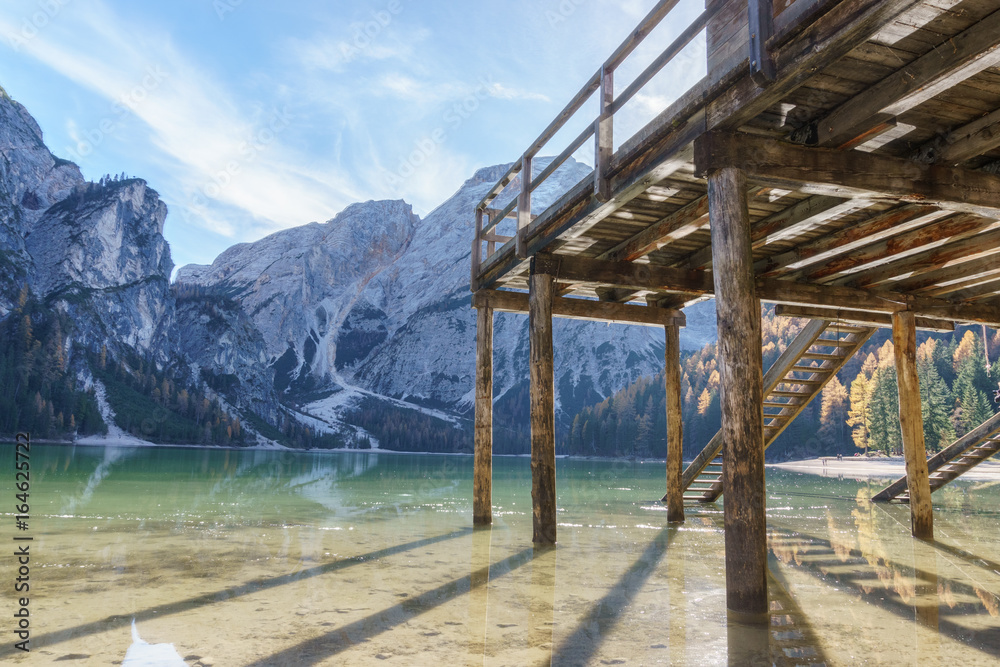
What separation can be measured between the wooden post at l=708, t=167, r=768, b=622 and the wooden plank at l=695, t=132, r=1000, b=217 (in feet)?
2.89

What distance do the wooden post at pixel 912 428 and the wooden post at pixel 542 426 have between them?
5.98 meters

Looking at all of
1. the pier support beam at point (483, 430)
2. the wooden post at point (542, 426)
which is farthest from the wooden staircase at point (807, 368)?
the wooden post at point (542, 426)

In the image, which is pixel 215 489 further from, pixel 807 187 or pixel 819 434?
pixel 819 434

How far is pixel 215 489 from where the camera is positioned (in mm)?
23062

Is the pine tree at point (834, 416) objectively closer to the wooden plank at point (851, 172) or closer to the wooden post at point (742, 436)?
the wooden plank at point (851, 172)

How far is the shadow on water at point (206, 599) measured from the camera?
479cm

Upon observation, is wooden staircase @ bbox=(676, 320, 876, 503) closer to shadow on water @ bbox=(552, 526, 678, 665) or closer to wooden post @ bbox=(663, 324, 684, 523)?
wooden post @ bbox=(663, 324, 684, 523)

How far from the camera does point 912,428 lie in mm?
11391

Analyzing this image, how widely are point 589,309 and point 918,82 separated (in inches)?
304

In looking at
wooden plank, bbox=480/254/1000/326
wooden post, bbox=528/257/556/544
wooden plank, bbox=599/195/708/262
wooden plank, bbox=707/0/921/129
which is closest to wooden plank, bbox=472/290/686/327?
wooden plank, bbox=480/254/1000/326

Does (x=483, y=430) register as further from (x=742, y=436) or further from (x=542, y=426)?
(x=742, y=436)

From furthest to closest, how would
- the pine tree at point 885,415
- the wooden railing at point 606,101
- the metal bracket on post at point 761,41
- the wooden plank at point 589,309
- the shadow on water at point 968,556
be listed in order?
the pine tree at point 885,415, the wooden plank at point 589,309, the shadow on water at point 968,556, the wooden railing at point 606,101, the metal bracket on post at point 761,41

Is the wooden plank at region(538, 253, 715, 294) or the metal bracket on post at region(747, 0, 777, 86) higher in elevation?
the metal bracket on post at region(747, 0, 777, 86)

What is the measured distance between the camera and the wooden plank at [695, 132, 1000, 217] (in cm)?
609
